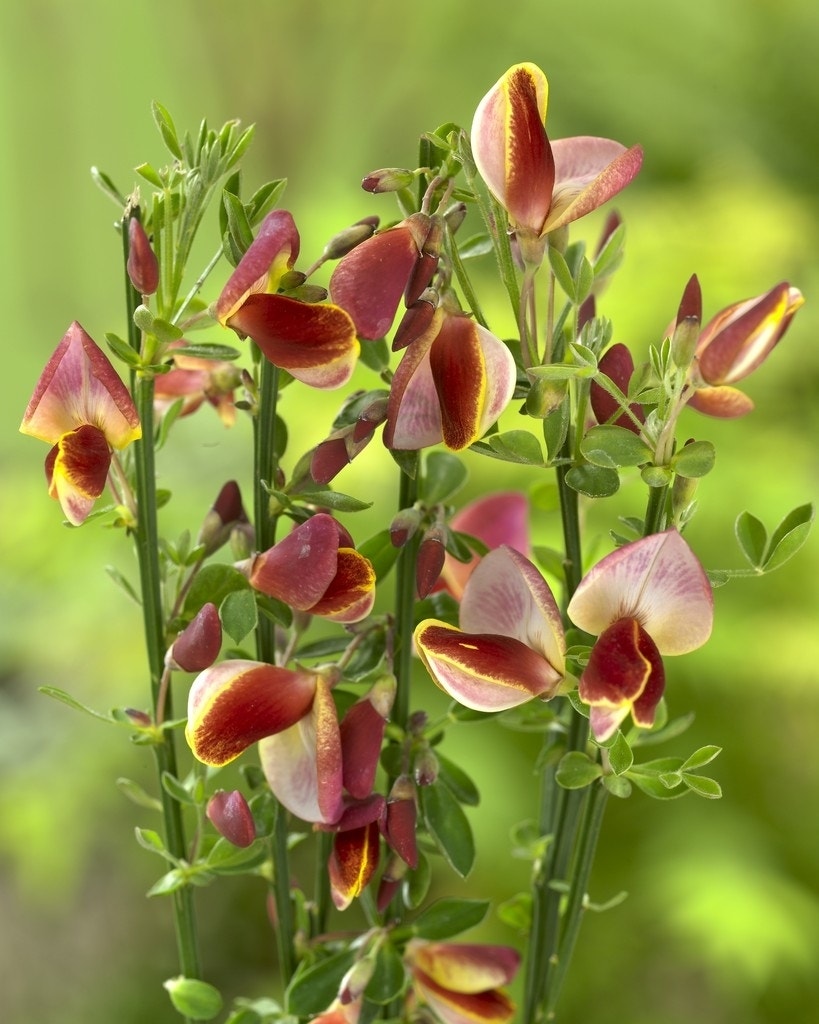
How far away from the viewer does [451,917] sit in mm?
317

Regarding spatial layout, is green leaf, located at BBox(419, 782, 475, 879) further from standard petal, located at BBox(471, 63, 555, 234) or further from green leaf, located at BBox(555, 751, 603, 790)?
standard petal, located at BBox(471, 63, 555, 234)

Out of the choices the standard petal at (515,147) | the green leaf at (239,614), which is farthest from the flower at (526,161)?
the green leaf at (239,614)

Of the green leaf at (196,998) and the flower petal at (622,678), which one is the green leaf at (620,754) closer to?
the flower petal at (622,678)

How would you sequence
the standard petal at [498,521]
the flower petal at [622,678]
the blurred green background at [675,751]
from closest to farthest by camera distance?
the flower petal at [622,678], the standard petal at [498,521], the blurred green background at [675,751]

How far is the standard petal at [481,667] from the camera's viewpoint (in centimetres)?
24

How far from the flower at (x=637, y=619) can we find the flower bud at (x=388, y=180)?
0.09 meters

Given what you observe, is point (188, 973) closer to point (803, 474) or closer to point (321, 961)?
point (321, 961)

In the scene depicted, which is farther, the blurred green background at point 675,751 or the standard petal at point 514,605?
the blurred green background at point 675,751

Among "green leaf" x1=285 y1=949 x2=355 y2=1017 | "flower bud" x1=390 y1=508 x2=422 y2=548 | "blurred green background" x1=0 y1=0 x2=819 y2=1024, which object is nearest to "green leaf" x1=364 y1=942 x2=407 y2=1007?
"green leaf" x1=285 y1=949 x2=355 y2=1017

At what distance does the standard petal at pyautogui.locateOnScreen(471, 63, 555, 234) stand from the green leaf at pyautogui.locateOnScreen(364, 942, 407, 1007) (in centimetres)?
19

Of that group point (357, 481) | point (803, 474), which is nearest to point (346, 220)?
point (357, 481)

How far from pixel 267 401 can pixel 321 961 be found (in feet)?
0.50

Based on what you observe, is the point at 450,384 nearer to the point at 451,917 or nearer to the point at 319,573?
the point at 319,573

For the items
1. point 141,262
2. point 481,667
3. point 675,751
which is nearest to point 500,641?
point 481,667
